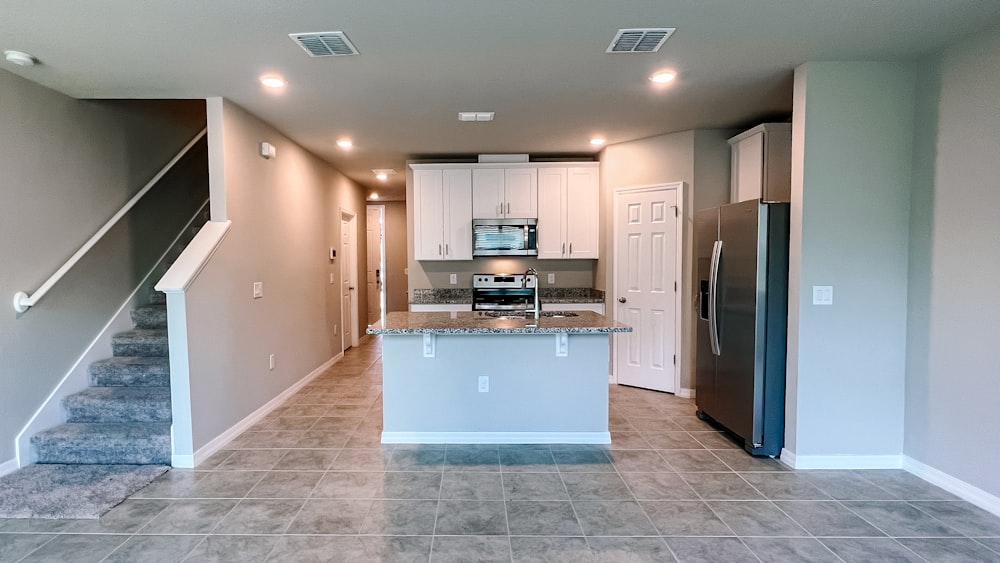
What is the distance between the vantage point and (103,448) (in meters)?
2.90

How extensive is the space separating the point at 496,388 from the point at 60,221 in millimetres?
3257

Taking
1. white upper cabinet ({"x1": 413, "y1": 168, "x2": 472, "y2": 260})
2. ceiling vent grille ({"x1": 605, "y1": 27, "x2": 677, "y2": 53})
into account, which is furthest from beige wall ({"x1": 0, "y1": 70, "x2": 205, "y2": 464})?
ceiling vent grille ({"x1": 605, "y1": 27, "x2": 677, "y2": 53})

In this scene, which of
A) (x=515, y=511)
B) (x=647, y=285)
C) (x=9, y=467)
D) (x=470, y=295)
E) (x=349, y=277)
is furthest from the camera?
(x=349, y=277)

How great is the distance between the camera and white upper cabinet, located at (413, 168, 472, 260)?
16.8 feet

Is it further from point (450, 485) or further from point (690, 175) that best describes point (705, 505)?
point (690, 175)

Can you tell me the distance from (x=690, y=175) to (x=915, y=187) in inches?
66.6

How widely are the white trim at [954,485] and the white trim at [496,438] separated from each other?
1.84 m

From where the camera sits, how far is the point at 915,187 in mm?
2779

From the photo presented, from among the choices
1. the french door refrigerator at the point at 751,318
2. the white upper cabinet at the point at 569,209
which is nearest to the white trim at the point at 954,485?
the french door refrigerator at the point at 751,318

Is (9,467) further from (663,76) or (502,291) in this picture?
(663,76)

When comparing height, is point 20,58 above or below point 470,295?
above

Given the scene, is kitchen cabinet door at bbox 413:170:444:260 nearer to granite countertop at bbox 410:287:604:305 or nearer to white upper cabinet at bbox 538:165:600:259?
granite countertop at bbox 410:287:604:305

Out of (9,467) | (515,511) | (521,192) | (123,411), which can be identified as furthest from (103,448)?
(521,192)

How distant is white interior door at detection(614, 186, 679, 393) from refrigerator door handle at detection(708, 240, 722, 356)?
2.84 ft
